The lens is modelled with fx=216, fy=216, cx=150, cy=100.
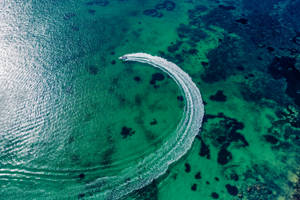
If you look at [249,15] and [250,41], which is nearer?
[250,41]

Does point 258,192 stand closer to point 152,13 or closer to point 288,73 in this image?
point 288,73

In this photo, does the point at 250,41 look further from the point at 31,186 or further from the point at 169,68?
the point at 31,186

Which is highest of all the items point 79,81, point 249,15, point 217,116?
point 249,15

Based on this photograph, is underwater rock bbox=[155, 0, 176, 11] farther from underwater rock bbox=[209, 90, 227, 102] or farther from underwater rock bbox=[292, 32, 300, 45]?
underwater rock bbox=[292, 32, 300, 45]

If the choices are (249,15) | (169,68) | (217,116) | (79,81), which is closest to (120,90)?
(79,81)

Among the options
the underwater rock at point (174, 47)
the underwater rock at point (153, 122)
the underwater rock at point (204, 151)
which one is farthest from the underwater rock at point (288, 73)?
the underwater rock at point (153, 122)

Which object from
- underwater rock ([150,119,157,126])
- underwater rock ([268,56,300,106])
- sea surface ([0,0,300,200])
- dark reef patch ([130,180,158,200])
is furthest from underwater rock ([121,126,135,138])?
underwater rock ([268,56,300,106])

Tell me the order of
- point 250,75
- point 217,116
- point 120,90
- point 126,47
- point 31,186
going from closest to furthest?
1. point 31,186
2. point 217,116
3. point 120,90
4. point 250,75
5. point 126,47
